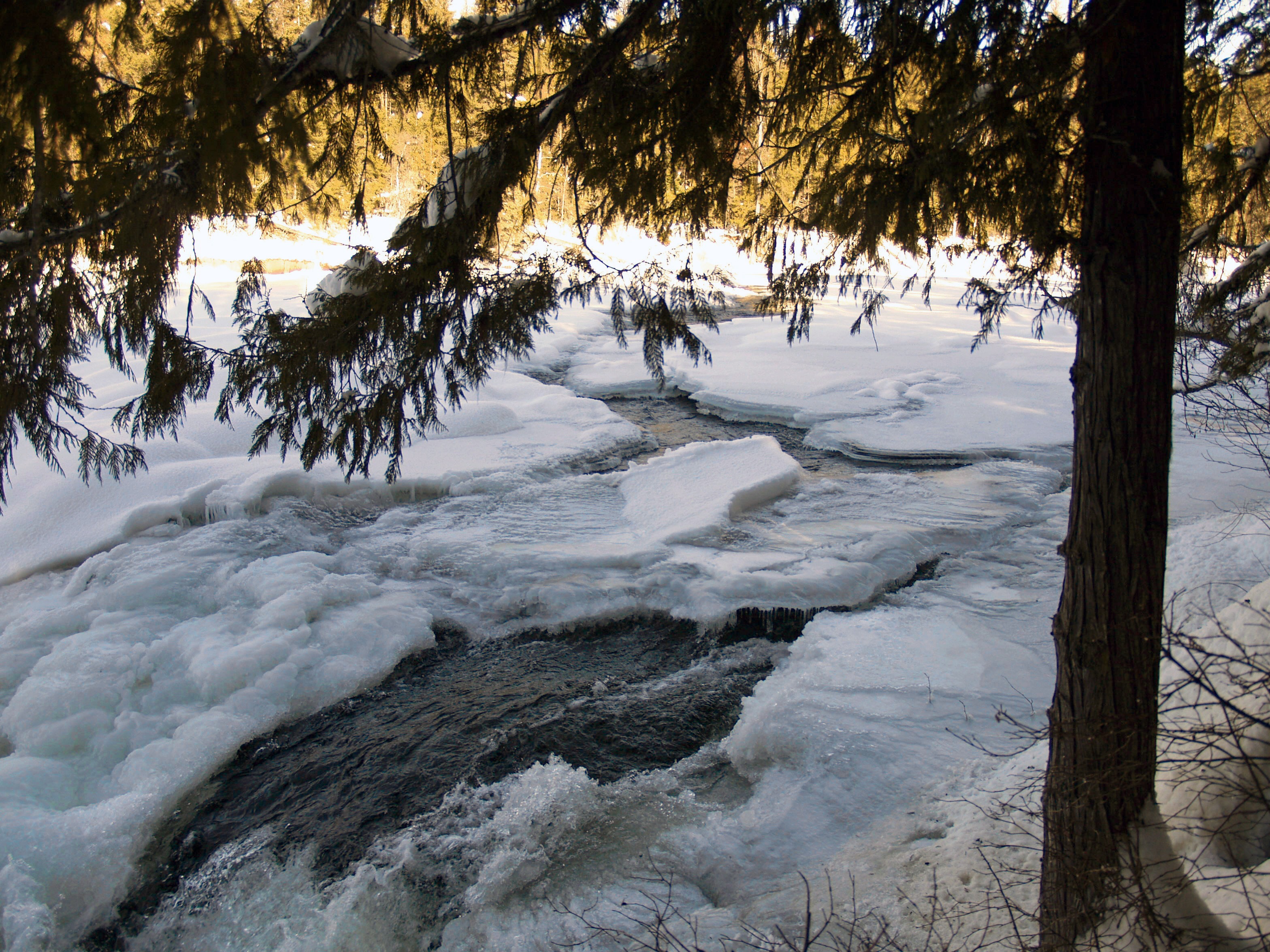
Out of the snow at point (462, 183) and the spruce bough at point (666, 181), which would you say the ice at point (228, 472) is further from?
the snow at point (462, 183)

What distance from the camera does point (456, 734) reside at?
4559 millimetres

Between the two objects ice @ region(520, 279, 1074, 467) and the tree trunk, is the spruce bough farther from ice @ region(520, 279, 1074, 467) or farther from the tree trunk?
ice @ region(520, 279, 1074, 467)

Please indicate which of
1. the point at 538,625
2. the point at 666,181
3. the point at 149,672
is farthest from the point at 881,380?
the point at 149,672

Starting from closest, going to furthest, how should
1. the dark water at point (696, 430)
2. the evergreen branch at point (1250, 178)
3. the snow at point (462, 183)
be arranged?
1. the snow at point (462, 183)
2. the evergreen branch at point (1250, 178)
3. the dark water at point (696, 430)

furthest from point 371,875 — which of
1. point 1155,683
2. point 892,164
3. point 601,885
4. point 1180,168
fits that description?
point 1180,168

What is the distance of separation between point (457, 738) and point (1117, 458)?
3.60m

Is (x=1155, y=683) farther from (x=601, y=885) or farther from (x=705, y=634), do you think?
(x=705, y=634)

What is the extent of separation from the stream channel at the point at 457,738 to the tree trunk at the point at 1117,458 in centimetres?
190

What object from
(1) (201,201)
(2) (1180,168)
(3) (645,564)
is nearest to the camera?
(2) (1180,168)

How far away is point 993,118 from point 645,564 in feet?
14.6

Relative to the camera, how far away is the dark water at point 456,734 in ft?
12.7

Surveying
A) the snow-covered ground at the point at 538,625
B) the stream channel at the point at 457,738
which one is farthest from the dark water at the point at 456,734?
the snow-covered ground at the point at 538,625

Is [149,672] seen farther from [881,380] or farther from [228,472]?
[881,380]

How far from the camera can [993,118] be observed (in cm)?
263
